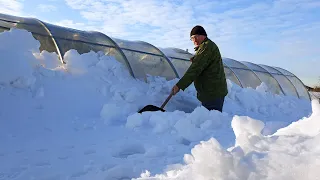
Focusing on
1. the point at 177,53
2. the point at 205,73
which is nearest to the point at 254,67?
the point at 177,53

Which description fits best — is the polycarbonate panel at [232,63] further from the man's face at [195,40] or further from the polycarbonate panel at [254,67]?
the man's face at [195,40]

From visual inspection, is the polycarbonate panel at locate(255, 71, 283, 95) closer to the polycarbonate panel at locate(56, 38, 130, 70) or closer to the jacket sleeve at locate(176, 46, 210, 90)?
the polycarbonate panel at locate(56, 38, 130, 70)

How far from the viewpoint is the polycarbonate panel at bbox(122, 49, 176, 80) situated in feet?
25.5

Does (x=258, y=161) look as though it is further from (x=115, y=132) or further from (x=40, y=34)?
(x=40, y=34)

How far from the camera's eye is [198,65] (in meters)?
5.73

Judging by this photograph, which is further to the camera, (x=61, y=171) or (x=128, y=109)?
(x=128, y=109)

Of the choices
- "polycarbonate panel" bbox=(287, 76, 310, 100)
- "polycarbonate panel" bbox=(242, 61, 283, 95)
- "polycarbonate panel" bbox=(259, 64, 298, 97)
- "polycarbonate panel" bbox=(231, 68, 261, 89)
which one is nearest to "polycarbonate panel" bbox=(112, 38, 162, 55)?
"polycarbonate panel" bbox=(231, 68, 261, 89)

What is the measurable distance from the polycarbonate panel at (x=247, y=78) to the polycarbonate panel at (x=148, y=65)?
377 centimetres

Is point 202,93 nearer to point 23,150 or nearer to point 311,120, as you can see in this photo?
point 23,150

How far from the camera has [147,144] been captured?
3691 mm

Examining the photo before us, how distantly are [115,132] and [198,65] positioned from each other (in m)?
2.05

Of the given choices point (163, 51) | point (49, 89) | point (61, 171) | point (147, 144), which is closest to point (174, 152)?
point (147, 144)

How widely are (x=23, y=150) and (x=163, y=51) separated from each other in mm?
6699

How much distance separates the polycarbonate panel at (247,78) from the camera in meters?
11.9
